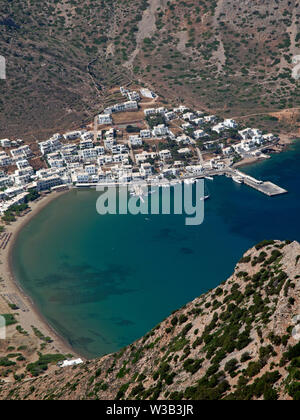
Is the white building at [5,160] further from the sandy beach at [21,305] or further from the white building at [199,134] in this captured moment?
the white building at [199,134]

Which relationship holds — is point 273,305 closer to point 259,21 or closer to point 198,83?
point 198,83

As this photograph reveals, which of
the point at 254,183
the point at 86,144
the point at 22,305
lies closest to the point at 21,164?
the point at 86,144

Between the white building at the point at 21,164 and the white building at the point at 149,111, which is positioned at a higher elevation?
the white building at the point at 149,111

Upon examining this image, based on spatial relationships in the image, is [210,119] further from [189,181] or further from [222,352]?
[222,352]

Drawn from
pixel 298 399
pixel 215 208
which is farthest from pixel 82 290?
pixel 298 399

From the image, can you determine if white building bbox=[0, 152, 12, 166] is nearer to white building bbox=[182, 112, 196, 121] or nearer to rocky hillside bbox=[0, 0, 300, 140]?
rocky hillside bbox=[0, 0, 300, 140]

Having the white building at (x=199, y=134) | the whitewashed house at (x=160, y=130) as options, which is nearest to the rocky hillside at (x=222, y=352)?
the whitewashed house at (x=160, y=130)
